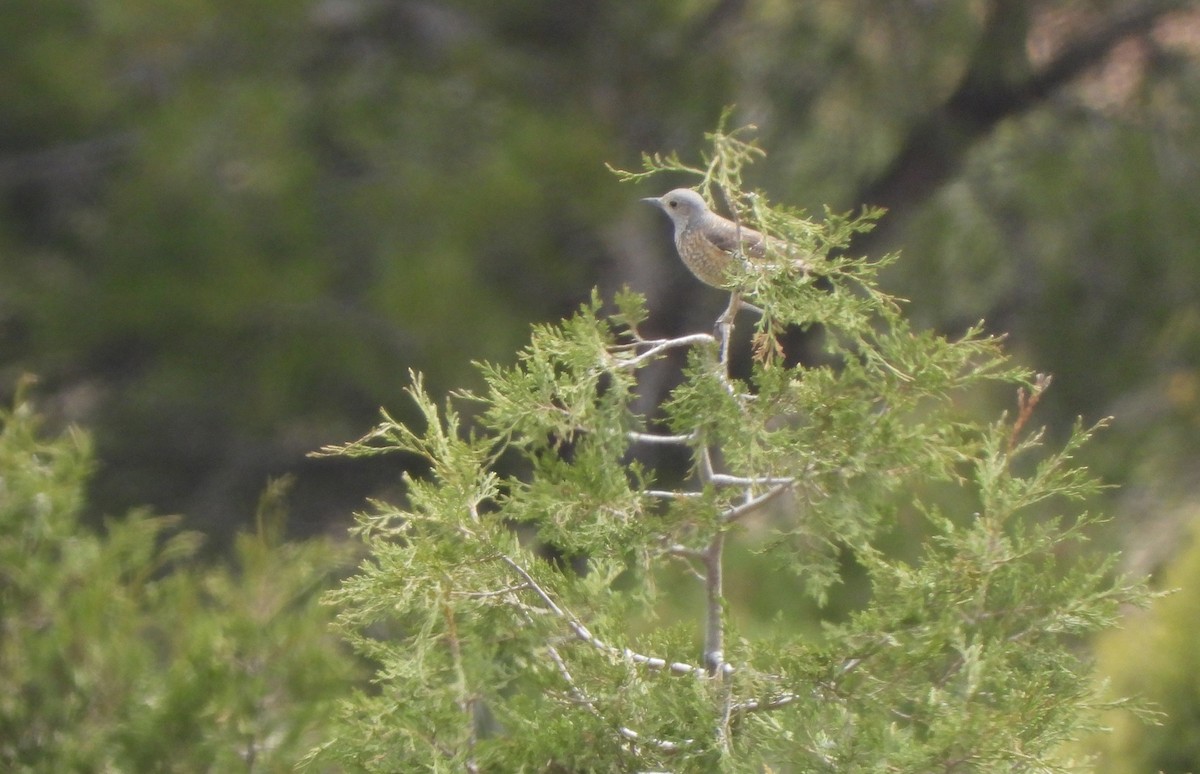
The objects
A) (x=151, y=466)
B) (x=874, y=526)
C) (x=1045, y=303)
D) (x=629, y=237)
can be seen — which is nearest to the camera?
(x=874, y=526)

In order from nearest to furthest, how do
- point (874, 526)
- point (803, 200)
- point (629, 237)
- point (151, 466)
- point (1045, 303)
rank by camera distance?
point (874, 526) → point (803, 200) → point (1045, 303) → point (629, 237) → point (151, 466)

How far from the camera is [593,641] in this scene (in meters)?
1.92

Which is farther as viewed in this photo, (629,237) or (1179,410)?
(629,237)

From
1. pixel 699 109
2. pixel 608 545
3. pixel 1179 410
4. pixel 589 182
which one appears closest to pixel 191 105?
pixel 589 182

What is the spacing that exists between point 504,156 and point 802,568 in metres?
4.88

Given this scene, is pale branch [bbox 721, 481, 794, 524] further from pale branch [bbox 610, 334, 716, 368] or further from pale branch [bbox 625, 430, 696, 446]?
pale branch [bbox 610, 334, 716, 368]

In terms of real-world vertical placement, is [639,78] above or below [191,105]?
above

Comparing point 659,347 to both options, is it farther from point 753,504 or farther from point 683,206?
point 683,206

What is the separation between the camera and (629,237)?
6.88 m

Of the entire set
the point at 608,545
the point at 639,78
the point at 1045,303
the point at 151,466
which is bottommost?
the point at 608,545

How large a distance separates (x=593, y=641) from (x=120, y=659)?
1.66 meters

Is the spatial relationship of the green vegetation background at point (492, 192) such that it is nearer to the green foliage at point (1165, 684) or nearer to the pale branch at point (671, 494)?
the green foliage at point (1165, 684)

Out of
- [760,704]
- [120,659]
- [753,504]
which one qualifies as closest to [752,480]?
[753,504]

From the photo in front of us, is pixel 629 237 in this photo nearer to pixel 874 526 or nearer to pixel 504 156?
pixel 504 156
